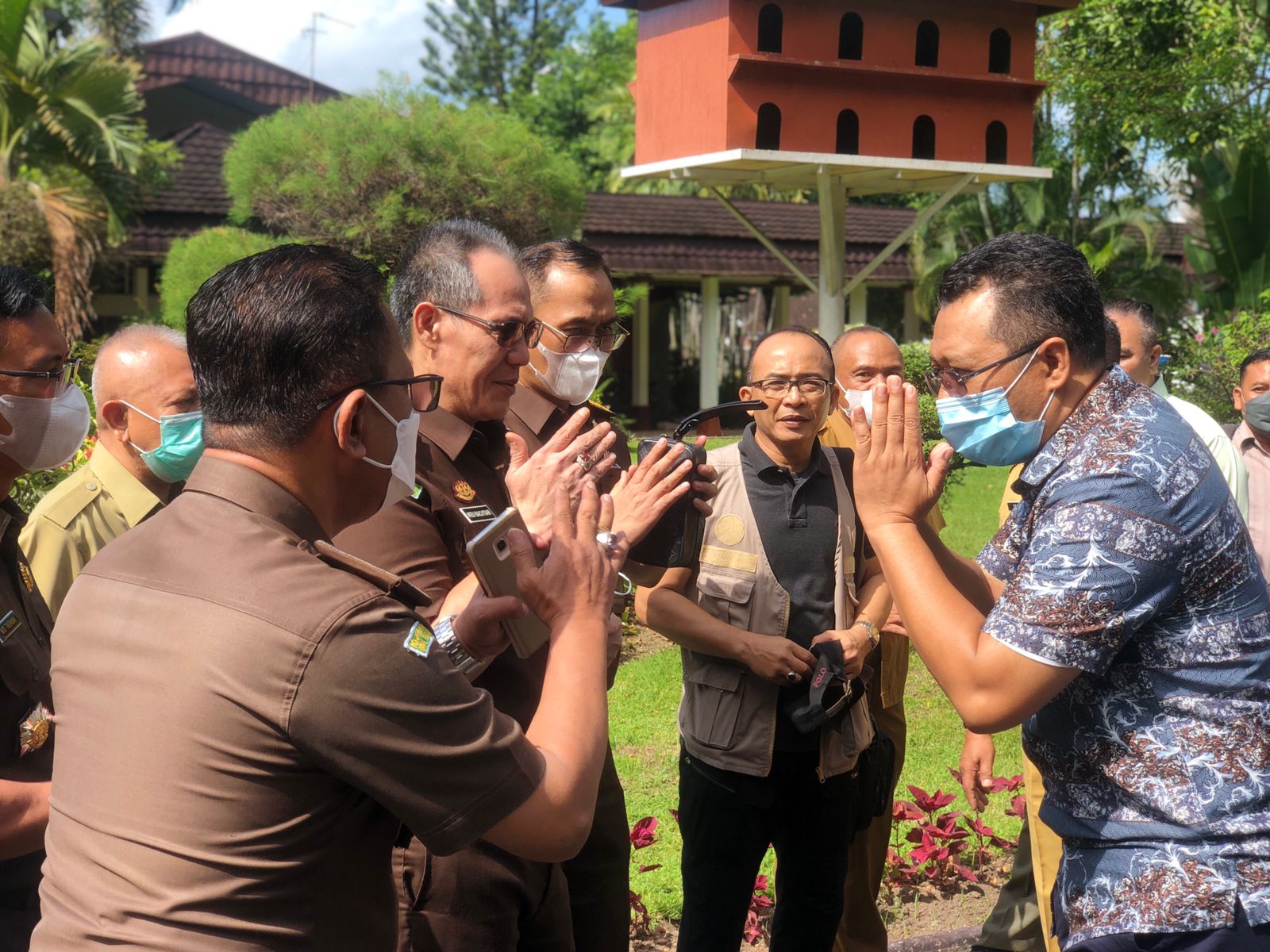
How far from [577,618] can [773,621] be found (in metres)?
1.96

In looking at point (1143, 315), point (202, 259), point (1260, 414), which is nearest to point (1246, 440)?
point (1260, 414)

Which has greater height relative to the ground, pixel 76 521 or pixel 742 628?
pixel 76 521

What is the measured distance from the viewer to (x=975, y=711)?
91.2 inches

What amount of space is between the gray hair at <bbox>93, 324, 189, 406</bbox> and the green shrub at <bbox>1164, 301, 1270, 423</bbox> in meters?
10.4

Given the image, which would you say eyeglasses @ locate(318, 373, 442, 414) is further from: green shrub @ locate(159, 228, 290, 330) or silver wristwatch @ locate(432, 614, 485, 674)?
green shrub @ locate(159, 228, 290, 330)

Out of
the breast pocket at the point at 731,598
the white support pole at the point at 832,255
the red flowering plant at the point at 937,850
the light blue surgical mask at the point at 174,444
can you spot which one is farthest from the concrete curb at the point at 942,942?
the white support pole at the point at 832,255

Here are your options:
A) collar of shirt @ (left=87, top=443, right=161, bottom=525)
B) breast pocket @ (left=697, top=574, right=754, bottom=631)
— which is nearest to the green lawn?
breast pocket @ (left=697, top=574, right=754, bottom=631)

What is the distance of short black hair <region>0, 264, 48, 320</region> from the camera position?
2.92 m

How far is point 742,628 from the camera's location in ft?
12.8

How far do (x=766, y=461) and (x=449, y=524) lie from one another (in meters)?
1.68

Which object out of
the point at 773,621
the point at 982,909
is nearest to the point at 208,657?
the point at 773,621

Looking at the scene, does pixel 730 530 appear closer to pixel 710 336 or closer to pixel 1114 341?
pixel 1114 341

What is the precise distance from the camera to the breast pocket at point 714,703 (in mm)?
3795

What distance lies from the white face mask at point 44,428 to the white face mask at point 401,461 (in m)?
1.35
